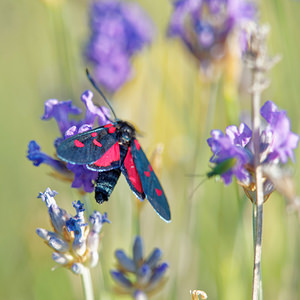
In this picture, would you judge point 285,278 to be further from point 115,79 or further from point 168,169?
point 115,79

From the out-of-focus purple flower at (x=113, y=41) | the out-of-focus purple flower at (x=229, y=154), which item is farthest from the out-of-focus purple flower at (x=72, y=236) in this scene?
the out-of-focus purple flower at (x=113, y=41)

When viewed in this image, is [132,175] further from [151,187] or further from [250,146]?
[250,146]

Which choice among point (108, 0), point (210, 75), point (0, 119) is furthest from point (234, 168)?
point (0, 119)

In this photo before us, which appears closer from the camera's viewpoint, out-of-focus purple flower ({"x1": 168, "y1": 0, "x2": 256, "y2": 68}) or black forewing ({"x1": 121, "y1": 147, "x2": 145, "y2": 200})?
black forewing ({"x1": 121, "y1": 147, "x2": 145, "y2": 200})

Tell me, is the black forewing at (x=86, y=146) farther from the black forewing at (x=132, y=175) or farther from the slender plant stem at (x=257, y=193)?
the slender plant stem at (x=257, y=193)

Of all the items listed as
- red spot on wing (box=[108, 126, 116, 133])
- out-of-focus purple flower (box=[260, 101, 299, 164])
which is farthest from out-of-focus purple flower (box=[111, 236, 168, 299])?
out-of-focus purple flower (box=[260, 101, 299, 164])

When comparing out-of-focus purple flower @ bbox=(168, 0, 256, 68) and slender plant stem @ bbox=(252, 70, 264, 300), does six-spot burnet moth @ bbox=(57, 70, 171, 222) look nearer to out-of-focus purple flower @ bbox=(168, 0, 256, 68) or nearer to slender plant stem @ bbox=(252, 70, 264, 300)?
slender plant stem @ bbox=(252, 70, 264, 300)

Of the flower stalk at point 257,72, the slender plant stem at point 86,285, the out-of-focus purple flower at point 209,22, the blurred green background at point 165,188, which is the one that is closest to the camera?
the flower stalk at point 257,72
